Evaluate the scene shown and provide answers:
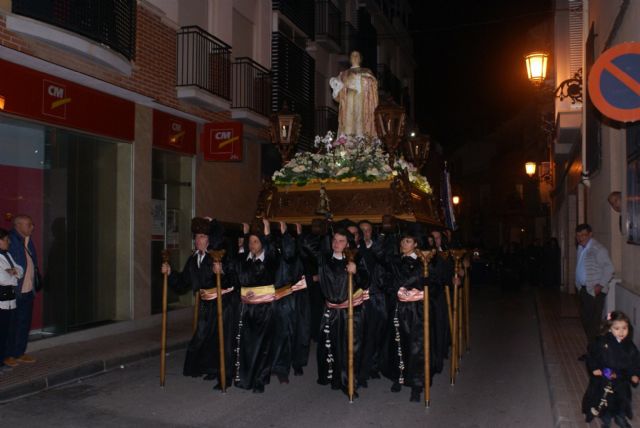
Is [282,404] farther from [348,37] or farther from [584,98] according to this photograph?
[348,37]

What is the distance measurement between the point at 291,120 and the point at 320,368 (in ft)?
14.5

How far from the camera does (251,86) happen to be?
1798 cm

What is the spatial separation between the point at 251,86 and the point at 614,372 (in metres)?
13.4

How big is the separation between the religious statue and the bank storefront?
4.14 m

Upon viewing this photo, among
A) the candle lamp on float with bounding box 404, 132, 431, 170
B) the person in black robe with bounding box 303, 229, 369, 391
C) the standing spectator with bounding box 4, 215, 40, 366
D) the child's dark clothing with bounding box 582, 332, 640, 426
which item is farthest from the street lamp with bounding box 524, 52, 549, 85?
the standing spectator with bounding box 4, 215, 40, 366

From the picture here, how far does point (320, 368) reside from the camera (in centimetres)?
834

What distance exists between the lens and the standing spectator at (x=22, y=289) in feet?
30.1

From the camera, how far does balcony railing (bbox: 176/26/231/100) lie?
49.3 ft

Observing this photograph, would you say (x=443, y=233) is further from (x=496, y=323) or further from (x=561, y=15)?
(x=561, y=15)

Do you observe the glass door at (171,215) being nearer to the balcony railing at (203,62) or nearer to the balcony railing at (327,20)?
the balcony railing at (203,62)

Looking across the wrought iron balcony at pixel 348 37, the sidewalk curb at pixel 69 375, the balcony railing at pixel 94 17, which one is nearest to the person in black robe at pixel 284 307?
the sidewalk curb at pixel 69 375

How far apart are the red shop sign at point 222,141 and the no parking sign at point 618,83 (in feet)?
33.0

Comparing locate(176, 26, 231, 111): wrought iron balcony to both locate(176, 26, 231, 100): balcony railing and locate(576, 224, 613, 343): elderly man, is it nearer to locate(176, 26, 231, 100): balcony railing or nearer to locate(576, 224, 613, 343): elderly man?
locate(176, 26, 231, 100): balcony railing

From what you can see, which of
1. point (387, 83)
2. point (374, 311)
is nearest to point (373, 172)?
point (374, 311)
